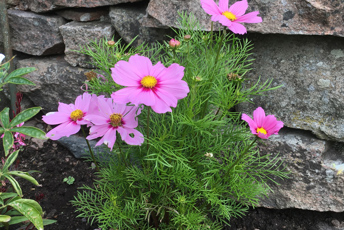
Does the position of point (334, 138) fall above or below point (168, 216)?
above

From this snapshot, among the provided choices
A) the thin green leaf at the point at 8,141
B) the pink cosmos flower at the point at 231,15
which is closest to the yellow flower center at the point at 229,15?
the pink cosmos flower at the point at 231,15

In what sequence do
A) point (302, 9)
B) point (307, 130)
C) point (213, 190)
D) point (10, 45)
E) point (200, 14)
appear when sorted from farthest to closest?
point (10, 45) < point (307, 130) < point (200, 14) < point (302, 9) < point (213, 190)

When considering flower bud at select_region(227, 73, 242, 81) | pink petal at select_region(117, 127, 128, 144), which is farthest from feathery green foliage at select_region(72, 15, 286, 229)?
pink petal at select_region(117, 127, 128, 144)

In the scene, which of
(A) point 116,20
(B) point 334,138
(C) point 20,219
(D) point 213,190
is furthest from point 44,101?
(B) point 334,138

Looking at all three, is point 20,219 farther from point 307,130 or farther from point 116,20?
point 307,130

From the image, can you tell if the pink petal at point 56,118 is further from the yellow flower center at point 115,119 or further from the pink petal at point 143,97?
the pink petal at point 143,97

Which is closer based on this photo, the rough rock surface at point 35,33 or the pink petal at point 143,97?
the pink petal at point 143,97

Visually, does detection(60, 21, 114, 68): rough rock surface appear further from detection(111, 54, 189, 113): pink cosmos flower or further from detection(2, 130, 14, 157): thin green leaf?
detection(111, 54, 189, 113): pink cosmos flower
